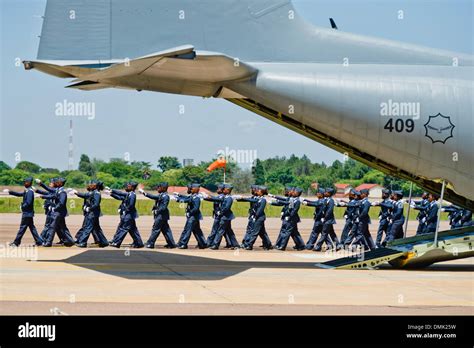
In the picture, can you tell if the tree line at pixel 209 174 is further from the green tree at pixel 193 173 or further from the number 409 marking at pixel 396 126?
the number 409 marking at pixel 396 126

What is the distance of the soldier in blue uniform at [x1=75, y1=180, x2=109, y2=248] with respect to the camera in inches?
696

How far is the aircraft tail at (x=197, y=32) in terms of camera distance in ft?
42.1

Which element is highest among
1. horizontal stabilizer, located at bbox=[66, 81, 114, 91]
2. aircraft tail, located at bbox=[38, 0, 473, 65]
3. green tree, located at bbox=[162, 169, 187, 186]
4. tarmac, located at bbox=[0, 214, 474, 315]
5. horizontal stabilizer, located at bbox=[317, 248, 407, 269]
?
aircraft tail, located at bbox=[38, 0, 473, 65]

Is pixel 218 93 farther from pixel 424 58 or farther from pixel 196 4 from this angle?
pixel 424 58

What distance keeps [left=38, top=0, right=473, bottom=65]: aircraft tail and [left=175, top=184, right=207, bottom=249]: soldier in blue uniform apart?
19.2ft

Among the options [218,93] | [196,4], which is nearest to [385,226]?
[218,93]

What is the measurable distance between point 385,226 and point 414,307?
822cm

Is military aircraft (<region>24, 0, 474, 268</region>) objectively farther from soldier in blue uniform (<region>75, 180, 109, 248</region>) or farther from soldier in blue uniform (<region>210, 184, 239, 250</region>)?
soldier in blue uniform (<region>210, 184, 239, 250</region>)

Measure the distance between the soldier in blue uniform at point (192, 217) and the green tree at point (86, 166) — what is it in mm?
64939

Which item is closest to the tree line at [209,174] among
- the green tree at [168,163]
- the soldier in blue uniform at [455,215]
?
the green tree at [168,163]

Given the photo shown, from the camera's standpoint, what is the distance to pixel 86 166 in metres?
87.4

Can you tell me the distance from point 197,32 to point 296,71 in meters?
1.89

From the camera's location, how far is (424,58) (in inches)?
551

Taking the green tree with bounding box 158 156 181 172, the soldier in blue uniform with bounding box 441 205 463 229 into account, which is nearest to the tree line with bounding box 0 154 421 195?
the green tree with bounding box 158 156 181 172
